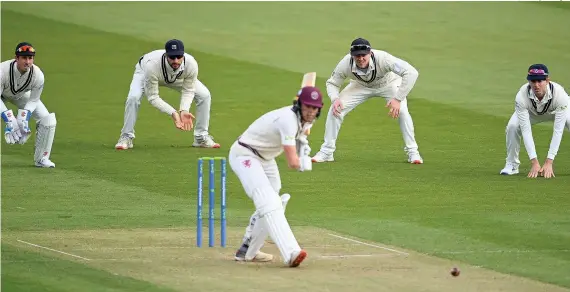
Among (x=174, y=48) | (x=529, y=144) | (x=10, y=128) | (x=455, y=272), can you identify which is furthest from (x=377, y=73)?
(x=455, y=272)

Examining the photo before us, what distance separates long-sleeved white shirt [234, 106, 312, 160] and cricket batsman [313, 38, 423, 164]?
6547 millimetres

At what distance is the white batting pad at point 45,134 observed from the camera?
1911 cm

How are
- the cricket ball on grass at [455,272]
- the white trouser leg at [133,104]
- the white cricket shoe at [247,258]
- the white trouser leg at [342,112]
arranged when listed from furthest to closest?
the white trouser leg at [133,104]
the white trouser leg at [342,112]
the white cricket shoe at [247,258]
the cricket ball on grass at [455,272]

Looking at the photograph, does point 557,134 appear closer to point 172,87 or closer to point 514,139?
point 514,139

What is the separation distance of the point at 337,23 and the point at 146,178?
15.9 meters

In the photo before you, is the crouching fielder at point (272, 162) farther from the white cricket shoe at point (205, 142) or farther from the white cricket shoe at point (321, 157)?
the white cricket shoe at point (205, 142)

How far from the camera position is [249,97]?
2691 centimetres

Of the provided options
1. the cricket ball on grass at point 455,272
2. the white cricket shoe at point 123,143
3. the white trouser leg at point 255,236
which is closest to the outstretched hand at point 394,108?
the white cricket shoe at point 123,143

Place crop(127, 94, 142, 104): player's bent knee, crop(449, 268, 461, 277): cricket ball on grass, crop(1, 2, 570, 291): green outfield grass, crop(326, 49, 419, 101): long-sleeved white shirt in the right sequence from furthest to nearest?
crop(127, 94, 142, 104): player's bent knee, crop(326, 49, 419, 101): long-sleeved white shirt, crop(1, 2, 570, 291): green outfield grass, crop(449, 268, 461, 277): cricket ball on grass

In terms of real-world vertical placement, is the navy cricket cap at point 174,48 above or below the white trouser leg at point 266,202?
above

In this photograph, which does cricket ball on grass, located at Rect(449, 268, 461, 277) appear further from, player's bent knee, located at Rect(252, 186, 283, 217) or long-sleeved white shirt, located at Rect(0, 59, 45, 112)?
long-sleeved white shirt, located at Rect(0, 59, 45, 112)

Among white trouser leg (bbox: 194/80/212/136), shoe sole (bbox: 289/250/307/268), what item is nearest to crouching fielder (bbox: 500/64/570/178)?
white trouser leg (bbox: 194/80/212/136)

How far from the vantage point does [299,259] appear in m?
12.4

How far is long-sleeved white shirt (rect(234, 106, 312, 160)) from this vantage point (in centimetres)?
1252
